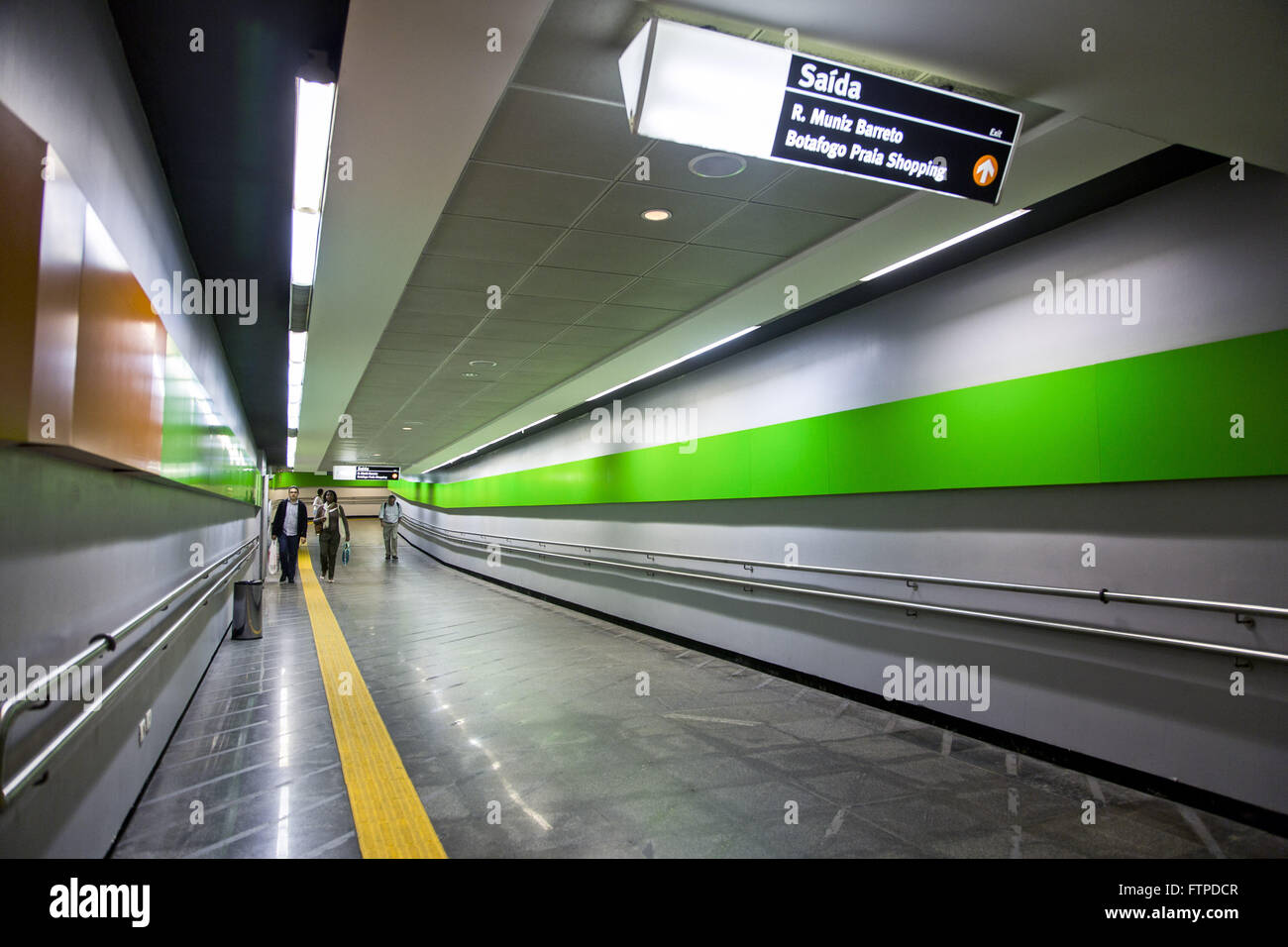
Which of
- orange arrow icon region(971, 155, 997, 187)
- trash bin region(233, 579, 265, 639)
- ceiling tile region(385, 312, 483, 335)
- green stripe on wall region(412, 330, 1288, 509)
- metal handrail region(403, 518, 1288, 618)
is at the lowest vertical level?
trash bin region(233, 579, 265, 639)

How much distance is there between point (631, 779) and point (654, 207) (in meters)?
3.08

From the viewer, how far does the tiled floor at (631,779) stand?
2.99 m

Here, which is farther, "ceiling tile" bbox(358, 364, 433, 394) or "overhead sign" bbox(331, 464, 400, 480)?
"overhead sign" bbox(331, 464, 400, 480)

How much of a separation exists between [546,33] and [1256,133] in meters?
2.72

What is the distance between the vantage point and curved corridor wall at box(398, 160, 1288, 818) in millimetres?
3227

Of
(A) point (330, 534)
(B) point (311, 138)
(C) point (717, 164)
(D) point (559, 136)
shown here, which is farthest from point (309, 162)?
(A) point (330, 534)

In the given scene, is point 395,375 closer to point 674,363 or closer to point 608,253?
point 674,363

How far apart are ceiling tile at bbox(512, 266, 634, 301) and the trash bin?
5072 mm

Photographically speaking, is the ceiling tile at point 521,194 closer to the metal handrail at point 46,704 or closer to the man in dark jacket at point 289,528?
the metal handrail at point 46,704

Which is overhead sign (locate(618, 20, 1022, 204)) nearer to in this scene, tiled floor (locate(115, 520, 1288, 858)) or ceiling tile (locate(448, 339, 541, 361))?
tiled floor (locate(115, 520, 1288, 858))

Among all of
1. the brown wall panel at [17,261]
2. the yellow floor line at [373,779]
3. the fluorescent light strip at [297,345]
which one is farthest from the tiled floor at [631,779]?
the fluorescent light strip at [297,345]

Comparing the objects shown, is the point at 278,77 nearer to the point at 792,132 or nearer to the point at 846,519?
the point at 792,132

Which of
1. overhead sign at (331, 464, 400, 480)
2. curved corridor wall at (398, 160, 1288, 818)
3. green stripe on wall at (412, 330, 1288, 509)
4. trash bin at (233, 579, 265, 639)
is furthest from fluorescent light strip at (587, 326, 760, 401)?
overhead sign at (331, 464, 400, 480)
